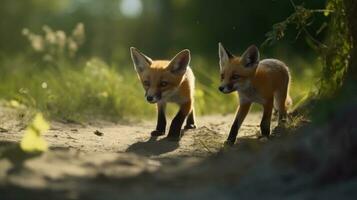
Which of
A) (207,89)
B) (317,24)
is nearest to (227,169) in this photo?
(207,89)

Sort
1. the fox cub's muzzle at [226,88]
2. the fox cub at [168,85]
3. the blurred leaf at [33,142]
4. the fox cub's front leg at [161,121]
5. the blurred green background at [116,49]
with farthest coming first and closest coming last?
the blurred green background at [116,49]
the fox cub's front leg at [161,121]
the fox cub at [168,85]
the fox cub's muzzle at [226,88]
the blurred leaf at [33,142]

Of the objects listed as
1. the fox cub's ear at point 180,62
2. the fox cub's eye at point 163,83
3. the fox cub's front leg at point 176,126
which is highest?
the fox cub's ear at point 180,62

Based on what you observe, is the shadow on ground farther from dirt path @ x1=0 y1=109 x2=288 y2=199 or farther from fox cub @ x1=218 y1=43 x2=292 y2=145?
fox cub @ x1=218 y1=43 x2=292 y2=145

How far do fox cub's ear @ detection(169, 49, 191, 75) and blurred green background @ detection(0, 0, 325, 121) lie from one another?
1.16 meters

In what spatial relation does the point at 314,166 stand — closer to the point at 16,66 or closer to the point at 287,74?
the point at 287,74

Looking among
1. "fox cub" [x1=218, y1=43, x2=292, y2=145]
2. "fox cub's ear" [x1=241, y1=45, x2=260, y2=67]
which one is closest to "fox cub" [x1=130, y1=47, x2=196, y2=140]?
"fox cub" [x1=218, y1=43, x2=292, y2=145]

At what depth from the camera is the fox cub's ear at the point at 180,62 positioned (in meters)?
7.61

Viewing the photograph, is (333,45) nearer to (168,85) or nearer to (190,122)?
(168,85)

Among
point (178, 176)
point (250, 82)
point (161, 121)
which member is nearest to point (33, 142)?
point (178, 176)

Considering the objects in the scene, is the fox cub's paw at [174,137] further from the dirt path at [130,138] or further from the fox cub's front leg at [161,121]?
the fox cub's front leg at [161,121]

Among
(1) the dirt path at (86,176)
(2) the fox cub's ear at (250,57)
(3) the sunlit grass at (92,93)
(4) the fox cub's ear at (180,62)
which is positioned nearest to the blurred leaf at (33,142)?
(1) the dirt path at (86,176)

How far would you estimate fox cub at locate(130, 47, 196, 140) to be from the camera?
7.31 m

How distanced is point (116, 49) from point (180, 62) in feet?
46.2

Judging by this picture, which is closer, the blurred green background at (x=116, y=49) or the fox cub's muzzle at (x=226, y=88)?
the fox cub's muzzle at (x=226, y=88)
